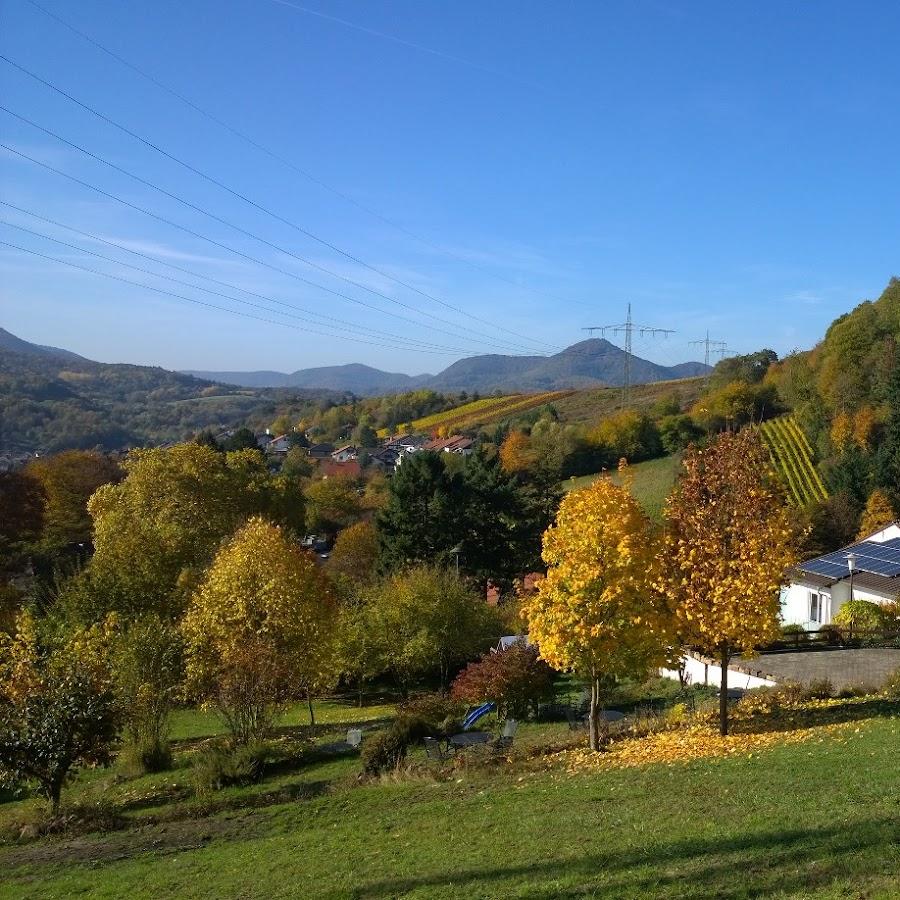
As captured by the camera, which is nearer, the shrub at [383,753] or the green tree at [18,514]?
the shrub at [383,753]

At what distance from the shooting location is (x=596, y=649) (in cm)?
A: 1731

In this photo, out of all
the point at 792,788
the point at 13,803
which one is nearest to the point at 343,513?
the point at 13,803

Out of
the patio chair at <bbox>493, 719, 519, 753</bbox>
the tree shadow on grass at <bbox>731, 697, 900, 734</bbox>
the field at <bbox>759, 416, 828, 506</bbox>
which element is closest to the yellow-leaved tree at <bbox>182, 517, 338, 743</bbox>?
the patio chair at <bbox>493, 719, 519, 753</bbox>

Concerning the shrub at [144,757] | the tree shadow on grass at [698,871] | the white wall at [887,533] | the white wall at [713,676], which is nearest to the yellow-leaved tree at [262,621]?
the shrub at [144,757]

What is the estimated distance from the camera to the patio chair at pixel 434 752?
19.1 m

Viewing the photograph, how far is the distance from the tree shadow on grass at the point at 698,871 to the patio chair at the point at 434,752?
8.28m

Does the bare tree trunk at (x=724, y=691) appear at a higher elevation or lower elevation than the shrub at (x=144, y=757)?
higher

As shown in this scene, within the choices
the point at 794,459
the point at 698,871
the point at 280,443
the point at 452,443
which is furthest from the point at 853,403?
the point at 280,443

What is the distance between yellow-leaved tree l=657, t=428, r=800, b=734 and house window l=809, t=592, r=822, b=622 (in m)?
22.1

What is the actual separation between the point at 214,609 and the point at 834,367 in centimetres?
6549

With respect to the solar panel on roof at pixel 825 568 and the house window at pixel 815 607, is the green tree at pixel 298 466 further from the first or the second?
the house window at pixel 815 607

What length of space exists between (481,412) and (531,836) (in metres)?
134

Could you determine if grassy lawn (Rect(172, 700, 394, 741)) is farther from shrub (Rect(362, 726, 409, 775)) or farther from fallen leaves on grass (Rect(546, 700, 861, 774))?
fallen leaves on grass (Rect(546, 700, 861, 774))

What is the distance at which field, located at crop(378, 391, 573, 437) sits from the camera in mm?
135000
